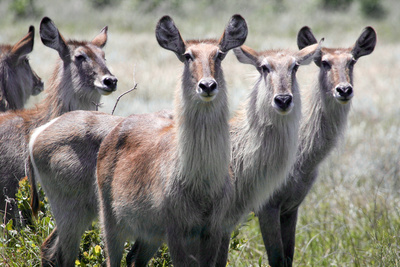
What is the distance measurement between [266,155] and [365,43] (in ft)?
6.51

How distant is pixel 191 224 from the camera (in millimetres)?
3982

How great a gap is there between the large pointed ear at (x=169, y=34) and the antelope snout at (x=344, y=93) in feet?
5.69

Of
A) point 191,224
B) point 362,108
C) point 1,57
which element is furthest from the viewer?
point 362,108

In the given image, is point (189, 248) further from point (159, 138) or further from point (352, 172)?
point (352, 172)

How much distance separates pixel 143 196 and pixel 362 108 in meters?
10.7

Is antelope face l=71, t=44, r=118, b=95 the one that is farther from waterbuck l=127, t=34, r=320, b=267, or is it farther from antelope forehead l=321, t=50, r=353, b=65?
antelope forehead l=321, t=50, r=353, b=65

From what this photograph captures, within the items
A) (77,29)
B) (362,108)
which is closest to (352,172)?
(362,108)

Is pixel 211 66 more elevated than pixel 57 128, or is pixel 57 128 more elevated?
pixel 211 66

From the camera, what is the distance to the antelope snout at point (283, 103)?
445 cm

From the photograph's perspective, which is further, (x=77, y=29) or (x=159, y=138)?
(x=77, y=29)

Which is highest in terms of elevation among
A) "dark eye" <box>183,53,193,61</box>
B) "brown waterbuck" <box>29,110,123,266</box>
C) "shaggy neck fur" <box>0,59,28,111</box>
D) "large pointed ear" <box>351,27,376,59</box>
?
"large pointed ear" <box>351,27,376,59</box>

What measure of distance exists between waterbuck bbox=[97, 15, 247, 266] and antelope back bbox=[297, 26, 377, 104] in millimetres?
1373

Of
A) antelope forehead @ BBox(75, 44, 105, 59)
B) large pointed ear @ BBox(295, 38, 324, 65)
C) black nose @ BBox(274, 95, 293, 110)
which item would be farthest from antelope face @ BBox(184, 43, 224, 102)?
antelope forehead @ BBox(75, 44, 105, 59)

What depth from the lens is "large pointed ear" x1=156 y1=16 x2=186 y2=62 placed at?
168 inches
